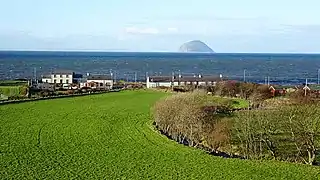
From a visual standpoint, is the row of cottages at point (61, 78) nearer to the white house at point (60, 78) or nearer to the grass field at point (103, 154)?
the white house at point (60, 78)

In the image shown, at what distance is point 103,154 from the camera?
28.6m

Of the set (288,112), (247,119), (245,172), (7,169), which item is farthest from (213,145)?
(7,169)

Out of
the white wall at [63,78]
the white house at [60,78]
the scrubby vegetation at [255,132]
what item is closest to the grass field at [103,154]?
the scrubby vegetation at [255,132]

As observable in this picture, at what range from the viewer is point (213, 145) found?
1289 inches

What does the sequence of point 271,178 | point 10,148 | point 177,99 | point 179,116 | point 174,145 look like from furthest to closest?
point 177,99 → point 179,116 → point 174,145 → point 10,148 → point 271,178

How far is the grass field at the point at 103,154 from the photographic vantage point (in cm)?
2400

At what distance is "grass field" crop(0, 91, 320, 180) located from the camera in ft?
78.7

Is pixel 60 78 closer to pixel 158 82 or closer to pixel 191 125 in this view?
pixel 158 82

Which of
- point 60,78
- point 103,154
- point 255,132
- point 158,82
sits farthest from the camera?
point 60,78

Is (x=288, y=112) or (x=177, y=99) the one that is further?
(x=177, y=99)

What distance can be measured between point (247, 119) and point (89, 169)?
11.3m

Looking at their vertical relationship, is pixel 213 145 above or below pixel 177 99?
below

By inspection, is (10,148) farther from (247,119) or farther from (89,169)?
(247,119)

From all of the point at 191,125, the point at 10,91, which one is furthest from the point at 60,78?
the point at 191,125
